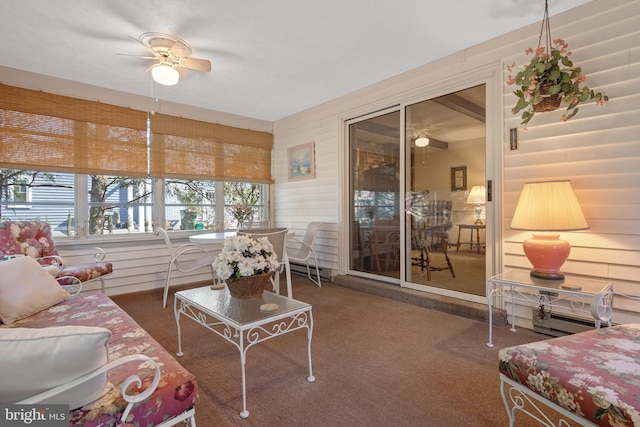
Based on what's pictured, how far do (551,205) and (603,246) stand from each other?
567mm

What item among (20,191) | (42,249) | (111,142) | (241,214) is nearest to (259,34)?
(111,142)

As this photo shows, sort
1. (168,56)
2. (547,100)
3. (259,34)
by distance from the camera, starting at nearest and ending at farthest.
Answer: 1. (547,100)
2. (259,34)
3. (168,56)

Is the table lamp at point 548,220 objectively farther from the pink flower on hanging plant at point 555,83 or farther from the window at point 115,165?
the window at point 115,165

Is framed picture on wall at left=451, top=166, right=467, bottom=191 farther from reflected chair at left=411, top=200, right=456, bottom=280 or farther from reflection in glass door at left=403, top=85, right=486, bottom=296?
reflected chair at left=411, top=200, right=456, bottom=280

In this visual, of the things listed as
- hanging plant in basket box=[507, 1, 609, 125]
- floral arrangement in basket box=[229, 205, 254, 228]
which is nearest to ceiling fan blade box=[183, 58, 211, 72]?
floral arrangement in basket box=[229, 205, 254, 228]

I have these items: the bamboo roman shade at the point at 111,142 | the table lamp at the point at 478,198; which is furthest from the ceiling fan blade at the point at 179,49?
the table lamp at the point at 478,198

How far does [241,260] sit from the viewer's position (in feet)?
6.47

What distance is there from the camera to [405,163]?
11.9 feet

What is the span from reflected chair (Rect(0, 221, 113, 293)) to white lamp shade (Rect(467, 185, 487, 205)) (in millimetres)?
3692

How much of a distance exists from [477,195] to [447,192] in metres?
0.32

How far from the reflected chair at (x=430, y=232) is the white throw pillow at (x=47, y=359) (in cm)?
310

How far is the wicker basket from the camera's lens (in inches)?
78.7

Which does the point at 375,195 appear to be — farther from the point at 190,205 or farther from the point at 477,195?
the point at 190,205

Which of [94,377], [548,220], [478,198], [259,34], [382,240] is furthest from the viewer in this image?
[382,240]
